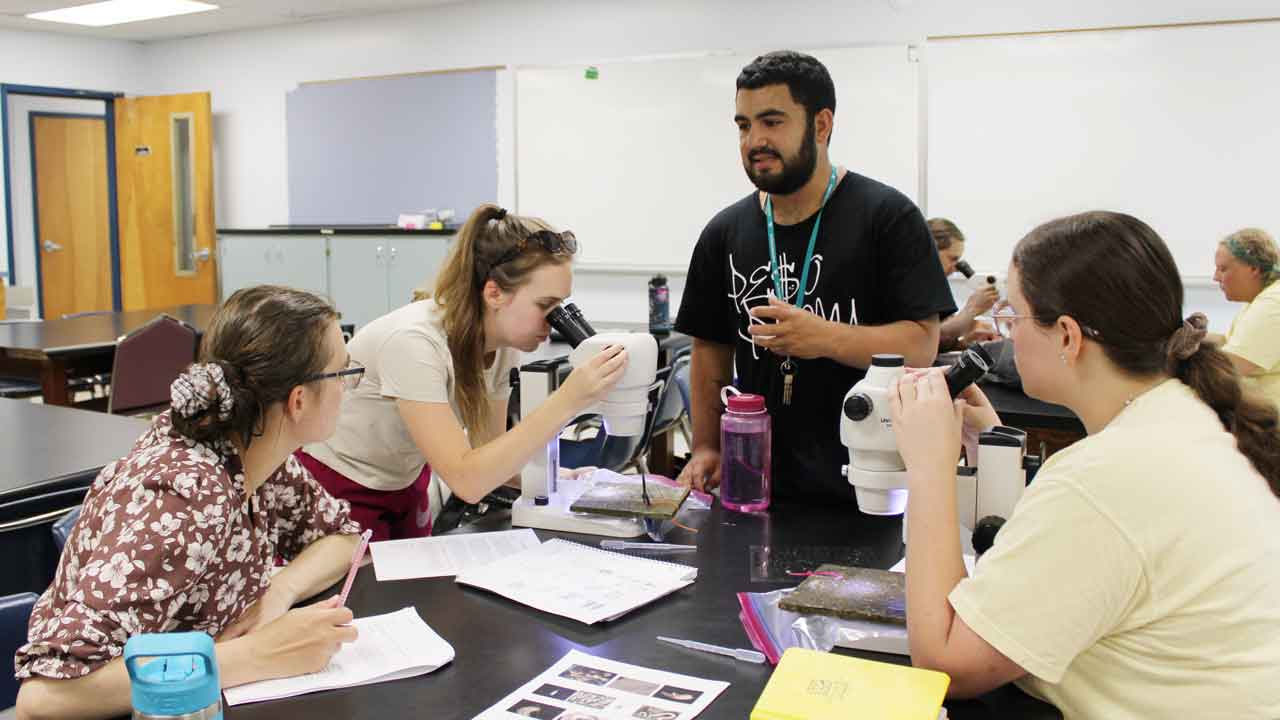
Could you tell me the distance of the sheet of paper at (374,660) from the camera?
3.97 ft

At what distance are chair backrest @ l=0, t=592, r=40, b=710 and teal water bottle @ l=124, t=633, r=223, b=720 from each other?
2.03 ft

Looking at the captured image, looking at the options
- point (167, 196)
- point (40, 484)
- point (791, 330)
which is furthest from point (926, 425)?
point (167, 196)

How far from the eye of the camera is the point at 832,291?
7.38 feet

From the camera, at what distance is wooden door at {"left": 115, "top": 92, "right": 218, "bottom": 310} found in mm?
8078

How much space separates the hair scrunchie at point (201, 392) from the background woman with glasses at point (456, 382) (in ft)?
1.79

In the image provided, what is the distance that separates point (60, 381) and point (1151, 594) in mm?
4298

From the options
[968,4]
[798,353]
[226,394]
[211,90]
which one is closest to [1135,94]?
[968,4]

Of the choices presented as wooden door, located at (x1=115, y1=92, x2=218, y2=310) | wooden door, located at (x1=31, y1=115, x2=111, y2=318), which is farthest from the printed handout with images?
wooden door, located at (x1=31, y1=115, x2=111, y2=318)

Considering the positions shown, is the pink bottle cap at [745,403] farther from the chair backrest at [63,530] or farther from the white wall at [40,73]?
the white wall at [40,73]

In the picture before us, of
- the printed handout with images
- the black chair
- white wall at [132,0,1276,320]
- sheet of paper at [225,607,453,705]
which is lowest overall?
the black chair

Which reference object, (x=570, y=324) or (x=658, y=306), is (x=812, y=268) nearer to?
(x=570, y=324)

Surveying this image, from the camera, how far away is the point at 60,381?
4207 mm

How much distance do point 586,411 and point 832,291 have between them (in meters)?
0.68

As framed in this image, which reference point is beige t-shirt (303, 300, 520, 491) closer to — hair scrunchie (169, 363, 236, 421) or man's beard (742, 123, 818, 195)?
hair scrunchie (169, 363, 236, 421)
